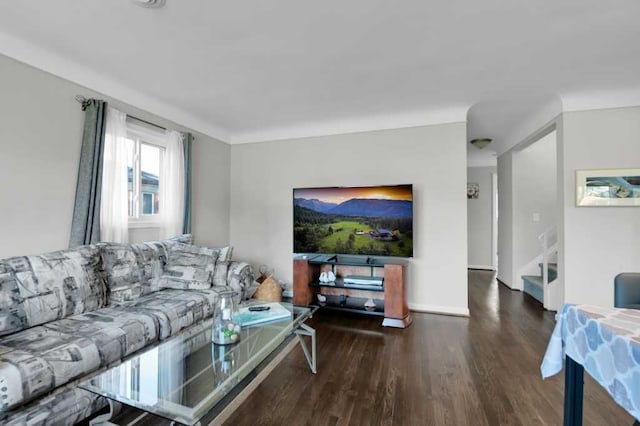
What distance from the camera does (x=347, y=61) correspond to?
7.84 feet

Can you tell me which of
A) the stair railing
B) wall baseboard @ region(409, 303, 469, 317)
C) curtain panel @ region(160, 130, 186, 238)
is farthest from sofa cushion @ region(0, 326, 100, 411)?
the stair railing

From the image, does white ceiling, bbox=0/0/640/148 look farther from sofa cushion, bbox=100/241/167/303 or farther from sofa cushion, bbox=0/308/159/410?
sofa cushion, bbox=0/308/159/410

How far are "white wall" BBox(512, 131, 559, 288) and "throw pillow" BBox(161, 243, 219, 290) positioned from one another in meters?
4.51

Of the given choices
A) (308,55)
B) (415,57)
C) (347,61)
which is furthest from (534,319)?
(308,55)

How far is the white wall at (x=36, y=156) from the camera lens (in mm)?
2096

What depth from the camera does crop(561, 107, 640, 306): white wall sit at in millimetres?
2928

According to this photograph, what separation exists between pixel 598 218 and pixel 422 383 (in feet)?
8.66

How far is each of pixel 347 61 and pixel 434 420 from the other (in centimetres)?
259

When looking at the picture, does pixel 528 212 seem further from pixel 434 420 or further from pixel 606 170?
pixel 434 420

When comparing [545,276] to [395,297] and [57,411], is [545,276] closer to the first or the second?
[395,297]

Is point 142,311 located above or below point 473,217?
below

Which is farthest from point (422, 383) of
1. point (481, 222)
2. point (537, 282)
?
point (481, 222)

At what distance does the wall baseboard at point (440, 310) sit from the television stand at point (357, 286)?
0.28 metres

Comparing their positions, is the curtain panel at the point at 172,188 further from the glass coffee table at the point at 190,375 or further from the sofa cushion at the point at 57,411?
the sofa cushion at the point at 57,411
